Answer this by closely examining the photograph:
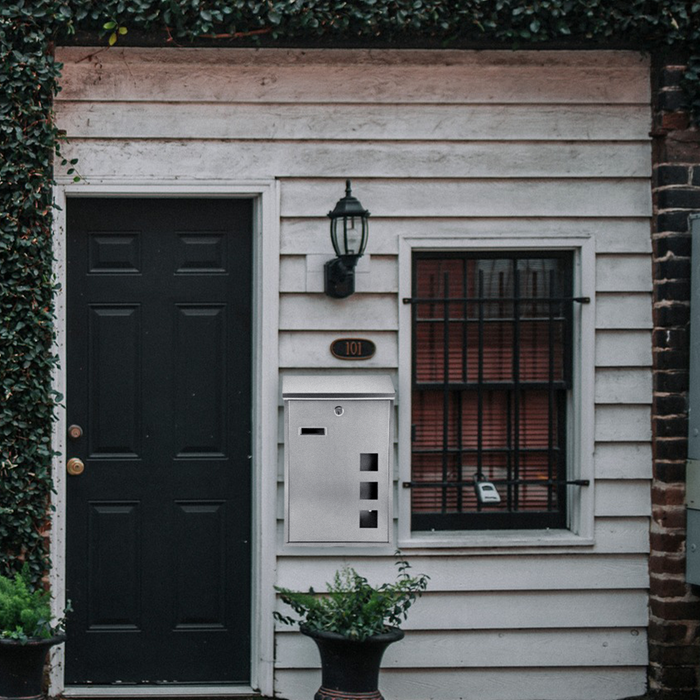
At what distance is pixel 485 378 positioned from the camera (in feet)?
18.5

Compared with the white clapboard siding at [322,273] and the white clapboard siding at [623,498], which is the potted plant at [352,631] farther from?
the white clapboard siding at [322,273]

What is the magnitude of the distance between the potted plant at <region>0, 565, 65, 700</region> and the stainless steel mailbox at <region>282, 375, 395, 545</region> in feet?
4.02

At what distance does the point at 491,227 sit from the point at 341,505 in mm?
1566

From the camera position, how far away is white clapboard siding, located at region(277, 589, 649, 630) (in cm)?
552

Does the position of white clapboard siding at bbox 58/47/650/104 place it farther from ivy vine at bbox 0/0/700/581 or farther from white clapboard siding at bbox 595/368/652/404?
white clapboard siding at bbox 595/368/652/404

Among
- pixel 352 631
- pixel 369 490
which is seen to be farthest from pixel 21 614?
pixel 369 490

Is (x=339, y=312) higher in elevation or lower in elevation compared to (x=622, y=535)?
higher

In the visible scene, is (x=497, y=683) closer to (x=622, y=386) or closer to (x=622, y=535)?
(x=622, y=535)

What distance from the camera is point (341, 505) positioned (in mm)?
5352

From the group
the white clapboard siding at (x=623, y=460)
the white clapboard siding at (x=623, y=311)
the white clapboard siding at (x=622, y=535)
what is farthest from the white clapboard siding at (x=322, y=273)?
the white clapboard siding at (x=622, y=535)

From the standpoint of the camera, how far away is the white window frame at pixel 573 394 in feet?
18.1

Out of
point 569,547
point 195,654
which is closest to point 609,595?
point 569,547

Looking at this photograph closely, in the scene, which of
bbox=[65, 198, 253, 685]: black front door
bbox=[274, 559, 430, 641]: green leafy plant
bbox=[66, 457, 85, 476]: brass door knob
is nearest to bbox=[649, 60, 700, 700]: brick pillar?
bbox=[274, 559, 430, 641]: green leafy plant

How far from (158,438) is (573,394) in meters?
2.10
